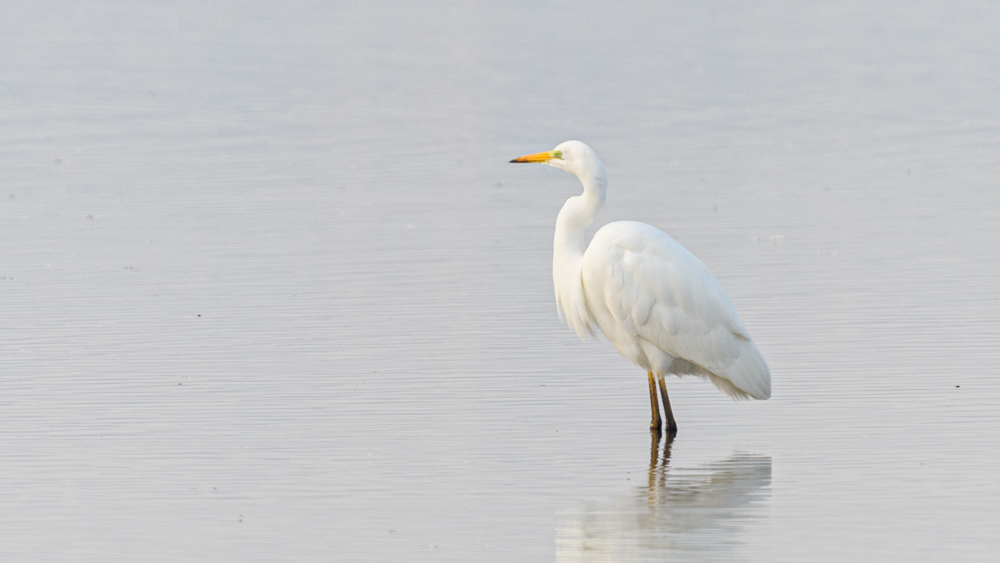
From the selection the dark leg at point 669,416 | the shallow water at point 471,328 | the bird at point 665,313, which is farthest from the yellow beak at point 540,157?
the dark leg at point 669,416

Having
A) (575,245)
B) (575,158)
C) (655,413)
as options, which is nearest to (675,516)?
(655,413)

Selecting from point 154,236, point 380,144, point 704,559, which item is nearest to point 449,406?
point 704,559

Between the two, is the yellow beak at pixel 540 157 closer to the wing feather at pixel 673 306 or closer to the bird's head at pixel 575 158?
the bird's head at pixel 575 158

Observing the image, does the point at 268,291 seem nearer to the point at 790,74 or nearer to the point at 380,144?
the point at 380,144

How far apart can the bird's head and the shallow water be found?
4.04 ft

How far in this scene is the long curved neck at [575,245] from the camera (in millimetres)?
8898

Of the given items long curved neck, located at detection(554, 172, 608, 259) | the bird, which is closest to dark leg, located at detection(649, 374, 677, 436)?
the bird

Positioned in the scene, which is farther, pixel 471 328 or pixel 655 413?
pixel 471 328

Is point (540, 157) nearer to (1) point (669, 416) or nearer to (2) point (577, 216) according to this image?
(2) point (577, 216)

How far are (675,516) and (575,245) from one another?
7.57ft

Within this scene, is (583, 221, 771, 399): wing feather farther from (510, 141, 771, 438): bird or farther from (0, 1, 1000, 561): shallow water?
(0, 1, 1000, 561): shallow water

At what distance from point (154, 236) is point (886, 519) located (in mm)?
8973

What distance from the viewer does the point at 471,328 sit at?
1074 centimetres

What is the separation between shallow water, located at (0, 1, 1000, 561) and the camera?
23.2 feet
